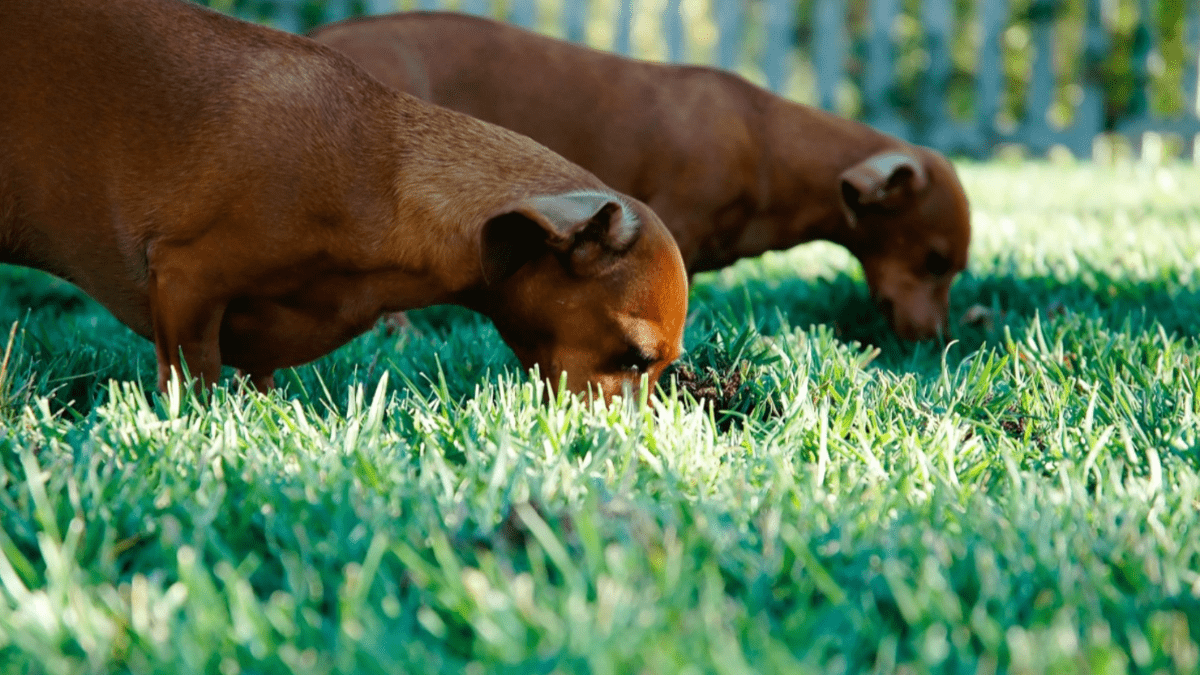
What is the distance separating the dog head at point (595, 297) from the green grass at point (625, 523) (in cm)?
22

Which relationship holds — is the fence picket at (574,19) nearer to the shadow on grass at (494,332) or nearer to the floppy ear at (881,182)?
the shadow on grass at (494,332)

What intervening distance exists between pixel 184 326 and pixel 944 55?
353 inches

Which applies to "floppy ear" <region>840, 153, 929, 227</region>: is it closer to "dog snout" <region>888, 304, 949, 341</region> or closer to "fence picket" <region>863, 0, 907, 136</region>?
"dog snout" <region>888, 304, 949, 341</region>

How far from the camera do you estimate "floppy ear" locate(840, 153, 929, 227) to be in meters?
4.27

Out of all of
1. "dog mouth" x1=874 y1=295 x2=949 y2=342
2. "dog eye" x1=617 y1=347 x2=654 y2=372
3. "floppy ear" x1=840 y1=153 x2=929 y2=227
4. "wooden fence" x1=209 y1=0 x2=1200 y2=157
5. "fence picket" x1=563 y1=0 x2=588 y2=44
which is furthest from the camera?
"wooden fence" x1=209 y1=0 x2=1200 y2=157

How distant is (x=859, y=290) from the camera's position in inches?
188

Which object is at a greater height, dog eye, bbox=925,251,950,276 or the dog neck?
the dog neck

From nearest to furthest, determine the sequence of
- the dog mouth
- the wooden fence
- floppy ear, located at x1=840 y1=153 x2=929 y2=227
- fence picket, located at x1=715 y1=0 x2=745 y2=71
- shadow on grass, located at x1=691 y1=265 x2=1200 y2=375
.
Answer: shadow on grass, located at x1=691 y1=265 x2=1200 y2=375, the dog mouth, floppy ear, located at x1=840 y1=153 x2=929 y2=227, fence picket, located at x1=715 y1=0 x2=745 y2=71, the wooden fence

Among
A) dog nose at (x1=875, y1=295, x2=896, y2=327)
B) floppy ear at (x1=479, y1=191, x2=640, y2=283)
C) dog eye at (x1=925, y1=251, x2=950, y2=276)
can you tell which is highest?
floppy ear at (x1=479, y1=191, x2=640, y2=283)

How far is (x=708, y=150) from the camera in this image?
4379 mm

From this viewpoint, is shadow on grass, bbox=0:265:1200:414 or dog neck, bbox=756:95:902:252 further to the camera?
dog neck, bbox=756:95:902:252

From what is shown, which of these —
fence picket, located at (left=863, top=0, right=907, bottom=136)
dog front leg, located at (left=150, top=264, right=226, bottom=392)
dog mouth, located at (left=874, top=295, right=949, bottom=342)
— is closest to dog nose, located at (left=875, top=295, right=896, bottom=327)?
dog mouth, located at (left=874, top=295, right=949, bottom=342)

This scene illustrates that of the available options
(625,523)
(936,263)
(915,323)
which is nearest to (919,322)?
(915,323)

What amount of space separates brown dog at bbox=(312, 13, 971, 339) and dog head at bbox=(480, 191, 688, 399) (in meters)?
1.53
